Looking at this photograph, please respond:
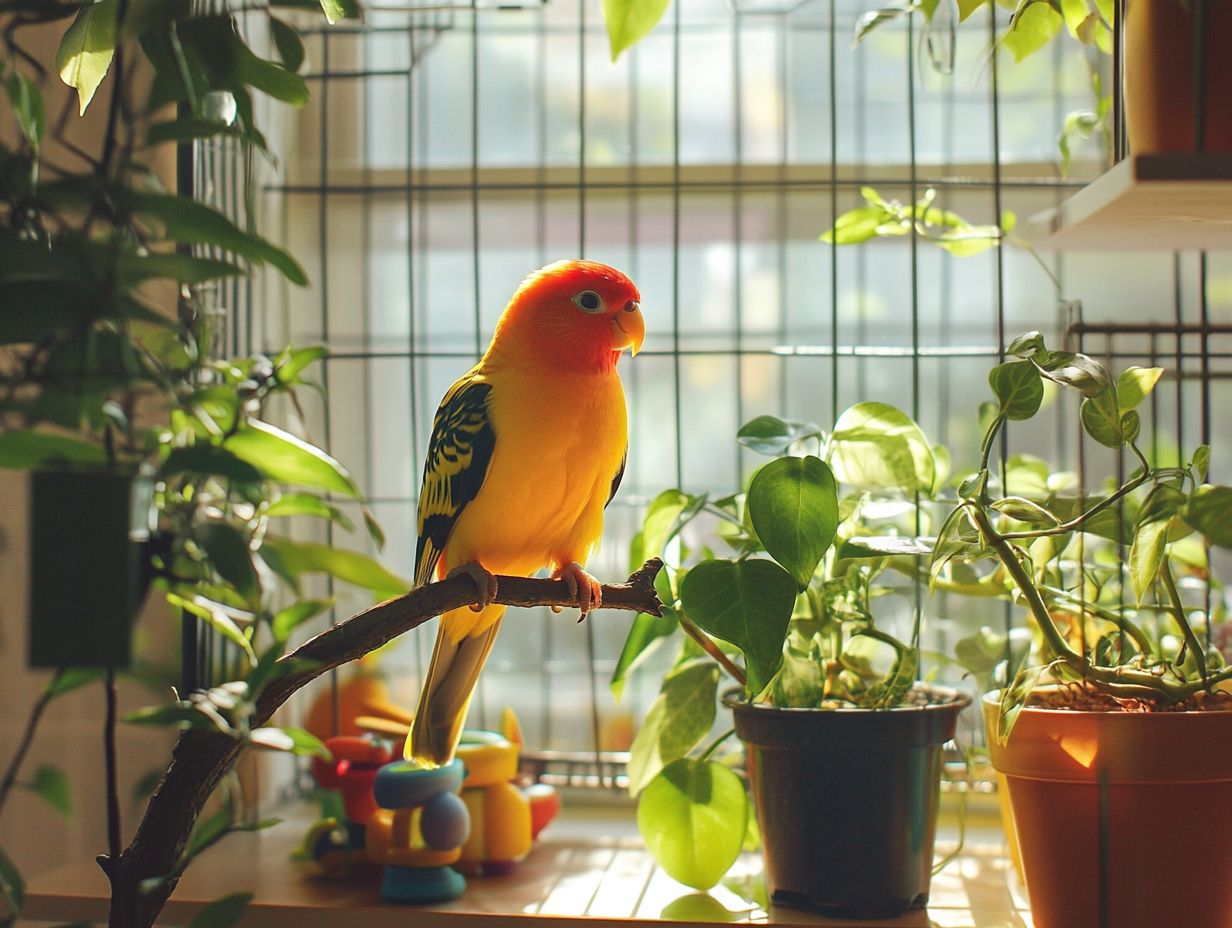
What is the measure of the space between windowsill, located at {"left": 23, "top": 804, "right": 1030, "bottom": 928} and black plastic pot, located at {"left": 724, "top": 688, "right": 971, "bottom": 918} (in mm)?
29

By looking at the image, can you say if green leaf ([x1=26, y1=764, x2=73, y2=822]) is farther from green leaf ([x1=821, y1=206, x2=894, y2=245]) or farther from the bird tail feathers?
green leaf ([x1=821, y1=206, x2=894, y2=245])

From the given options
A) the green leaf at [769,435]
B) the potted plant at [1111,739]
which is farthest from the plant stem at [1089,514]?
the green leaf at [769,435]

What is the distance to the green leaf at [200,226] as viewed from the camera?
0.55 metres

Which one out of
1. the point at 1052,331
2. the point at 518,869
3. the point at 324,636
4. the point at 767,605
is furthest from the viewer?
the point at 1052,331

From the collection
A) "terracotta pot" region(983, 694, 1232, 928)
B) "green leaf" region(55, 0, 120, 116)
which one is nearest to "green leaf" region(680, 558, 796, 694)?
"terracotta pot" region(983, 694, 1232, 928)

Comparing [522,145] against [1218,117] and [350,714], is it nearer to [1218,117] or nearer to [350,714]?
[350,714]

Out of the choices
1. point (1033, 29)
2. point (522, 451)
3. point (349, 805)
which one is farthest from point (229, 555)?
point (1033, 29)

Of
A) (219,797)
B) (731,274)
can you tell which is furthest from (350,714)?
(731,274)

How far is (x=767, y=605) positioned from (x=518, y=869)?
0.48 m

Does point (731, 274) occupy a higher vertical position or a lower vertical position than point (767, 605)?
higher

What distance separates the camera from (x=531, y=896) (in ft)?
3.59

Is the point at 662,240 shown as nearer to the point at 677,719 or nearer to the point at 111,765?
the point at 677,719

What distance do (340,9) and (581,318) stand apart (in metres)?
0.37

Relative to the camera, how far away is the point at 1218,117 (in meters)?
0.79
